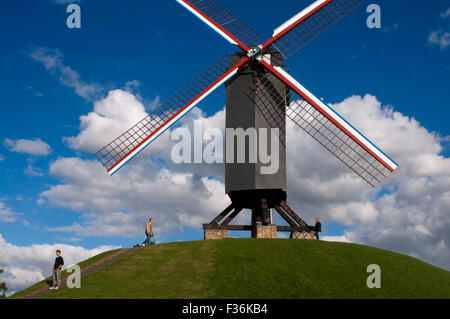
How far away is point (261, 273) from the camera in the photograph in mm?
19250

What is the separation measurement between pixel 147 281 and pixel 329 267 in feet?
27.4

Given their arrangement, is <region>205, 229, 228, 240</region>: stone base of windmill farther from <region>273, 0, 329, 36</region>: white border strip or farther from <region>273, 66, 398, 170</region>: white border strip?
<region>273, 0, 329, 36</region>: white border strip

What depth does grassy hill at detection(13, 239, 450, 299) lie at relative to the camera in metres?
17.6

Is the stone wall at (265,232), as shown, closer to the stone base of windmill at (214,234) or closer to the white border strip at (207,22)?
the stone base of windmill at (214,234)

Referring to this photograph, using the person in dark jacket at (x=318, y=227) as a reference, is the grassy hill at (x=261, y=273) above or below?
below

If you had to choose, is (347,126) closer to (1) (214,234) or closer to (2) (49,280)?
(1) (214,234)

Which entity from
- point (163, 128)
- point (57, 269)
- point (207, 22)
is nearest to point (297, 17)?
point (207, 22)

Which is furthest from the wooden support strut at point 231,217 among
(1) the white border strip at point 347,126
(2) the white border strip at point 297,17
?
(2) the white border strip at point 297,17

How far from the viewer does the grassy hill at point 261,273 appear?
17.6 metres

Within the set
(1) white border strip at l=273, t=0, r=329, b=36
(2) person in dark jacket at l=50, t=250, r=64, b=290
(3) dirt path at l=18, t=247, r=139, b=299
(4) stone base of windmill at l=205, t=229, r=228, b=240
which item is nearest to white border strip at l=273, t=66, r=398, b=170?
(1) white border strip at l=273, t=0, r=329, b=36

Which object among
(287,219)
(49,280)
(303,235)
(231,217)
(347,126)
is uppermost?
(347,126)

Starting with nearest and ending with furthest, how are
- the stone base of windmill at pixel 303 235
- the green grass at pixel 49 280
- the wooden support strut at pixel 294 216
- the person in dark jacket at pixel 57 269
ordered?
the person in dark jacket at pixel 57 269, the green grass at pixel 49 280, the stone base of windmill at pixel 303 235, the wooden support strut at pixel 294 216
